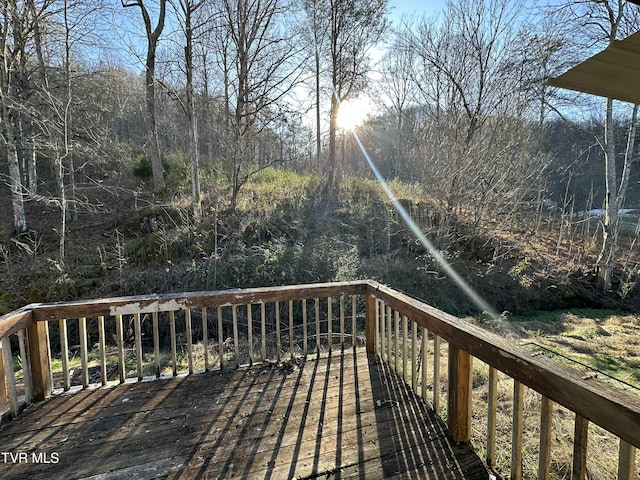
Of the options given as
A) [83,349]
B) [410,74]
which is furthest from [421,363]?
[410,74]

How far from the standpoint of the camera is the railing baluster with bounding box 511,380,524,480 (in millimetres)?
1559

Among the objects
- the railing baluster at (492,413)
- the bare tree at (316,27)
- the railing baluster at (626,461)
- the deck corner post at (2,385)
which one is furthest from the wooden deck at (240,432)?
the bare tree at (316,27)

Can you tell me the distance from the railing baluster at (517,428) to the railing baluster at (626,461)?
0.42 meters

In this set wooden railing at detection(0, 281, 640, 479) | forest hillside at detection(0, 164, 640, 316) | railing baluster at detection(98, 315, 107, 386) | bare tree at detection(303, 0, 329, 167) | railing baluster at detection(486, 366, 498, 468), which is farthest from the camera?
bare tree at detection(303, 0, 329, 167)

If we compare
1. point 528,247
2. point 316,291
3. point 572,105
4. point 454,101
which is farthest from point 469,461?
point 572,105

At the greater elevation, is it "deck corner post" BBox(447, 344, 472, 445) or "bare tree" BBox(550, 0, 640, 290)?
"bare tree" BBox(550, 0, 640, 290)

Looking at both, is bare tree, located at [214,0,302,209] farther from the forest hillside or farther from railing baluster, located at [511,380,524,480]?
railing baluster, located at [511,380,524,480]

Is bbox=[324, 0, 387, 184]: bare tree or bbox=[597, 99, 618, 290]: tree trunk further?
bbox=[324, 0, 387, 184]: bare tree

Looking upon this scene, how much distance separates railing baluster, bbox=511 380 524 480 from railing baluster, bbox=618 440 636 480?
1.37ft

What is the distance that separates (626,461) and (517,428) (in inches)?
19.7

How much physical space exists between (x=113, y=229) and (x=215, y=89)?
5.47 meters

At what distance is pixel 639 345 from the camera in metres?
5.18

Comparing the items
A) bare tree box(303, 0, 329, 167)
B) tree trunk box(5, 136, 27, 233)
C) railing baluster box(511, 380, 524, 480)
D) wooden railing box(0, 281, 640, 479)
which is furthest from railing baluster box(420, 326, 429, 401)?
bare tree box(303, 0, 329, 167)

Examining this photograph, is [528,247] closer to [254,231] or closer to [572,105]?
[572,105]
